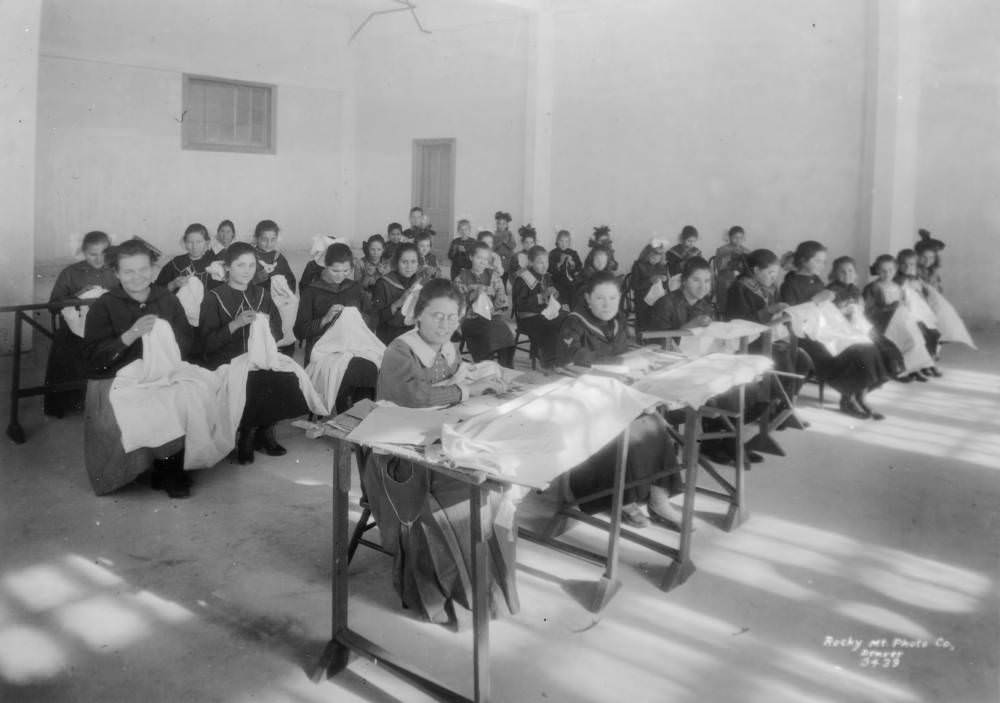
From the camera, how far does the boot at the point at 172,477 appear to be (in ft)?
12.7

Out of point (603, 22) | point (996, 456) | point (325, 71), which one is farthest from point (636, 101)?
point (996, 456)

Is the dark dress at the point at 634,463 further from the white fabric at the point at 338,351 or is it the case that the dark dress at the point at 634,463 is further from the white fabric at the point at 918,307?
the white fabric at the point at 918,307

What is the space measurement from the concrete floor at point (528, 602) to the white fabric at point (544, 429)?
0.73m

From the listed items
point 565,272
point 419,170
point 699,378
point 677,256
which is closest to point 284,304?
point 699,378

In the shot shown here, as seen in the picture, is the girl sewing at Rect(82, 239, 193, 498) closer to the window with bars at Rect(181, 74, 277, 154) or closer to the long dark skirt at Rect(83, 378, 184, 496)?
the long dark skirt at Rect(83, 378, 184, 496)

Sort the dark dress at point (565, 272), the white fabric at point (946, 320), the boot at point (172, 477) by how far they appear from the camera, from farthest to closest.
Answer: the dark dress at point (565, 272), the white fabric at point (946, 320), the boot at point (172, 477)

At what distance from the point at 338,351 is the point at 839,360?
3.50m

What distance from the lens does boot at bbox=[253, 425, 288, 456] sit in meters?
4.54

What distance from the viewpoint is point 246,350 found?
4562mm

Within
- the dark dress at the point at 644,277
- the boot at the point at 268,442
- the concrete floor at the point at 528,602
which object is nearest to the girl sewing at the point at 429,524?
the concrete floor at the point at 528,602

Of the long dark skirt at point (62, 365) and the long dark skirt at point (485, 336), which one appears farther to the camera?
the long dark skirt at point (485, 336)

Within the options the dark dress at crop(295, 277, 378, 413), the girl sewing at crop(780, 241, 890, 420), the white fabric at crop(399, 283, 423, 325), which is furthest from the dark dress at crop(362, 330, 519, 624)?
→ the girl sewing at crop(780, 241, 890, 420)

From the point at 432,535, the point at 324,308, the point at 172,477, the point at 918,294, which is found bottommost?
the point at 172,477

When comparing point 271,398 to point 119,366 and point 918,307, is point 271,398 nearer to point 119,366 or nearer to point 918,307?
point 119,366
